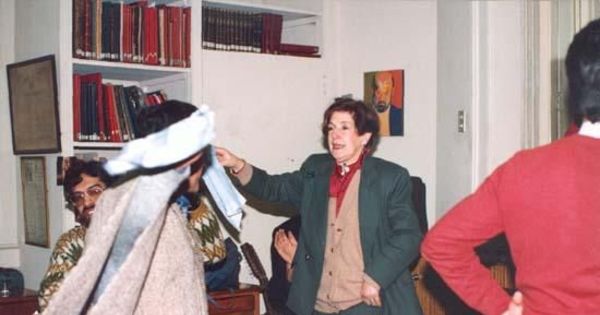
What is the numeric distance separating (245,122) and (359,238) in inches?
50.7

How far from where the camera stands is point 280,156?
4094 millimetres

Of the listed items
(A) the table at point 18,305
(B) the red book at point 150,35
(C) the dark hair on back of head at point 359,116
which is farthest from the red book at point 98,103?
(C) the dark hair on back of head at point 359,116

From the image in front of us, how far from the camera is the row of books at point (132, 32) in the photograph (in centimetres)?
350

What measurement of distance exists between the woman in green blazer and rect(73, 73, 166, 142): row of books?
35.9 inches

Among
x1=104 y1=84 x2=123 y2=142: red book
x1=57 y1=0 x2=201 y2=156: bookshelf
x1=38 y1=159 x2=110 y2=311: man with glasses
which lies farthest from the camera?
x1=104 y1=84 x2=123 y2=142: red book

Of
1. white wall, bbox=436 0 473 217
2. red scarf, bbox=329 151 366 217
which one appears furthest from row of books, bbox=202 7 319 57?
red scarf, bbox=329 151 366 217

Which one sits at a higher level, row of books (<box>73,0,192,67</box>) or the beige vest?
row of books (<box>73,0,192,67</box>)

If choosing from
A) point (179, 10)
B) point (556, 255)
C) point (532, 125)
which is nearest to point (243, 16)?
point (179, 10)

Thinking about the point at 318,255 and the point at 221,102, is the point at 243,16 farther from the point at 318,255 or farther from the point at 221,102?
the point at 318,255

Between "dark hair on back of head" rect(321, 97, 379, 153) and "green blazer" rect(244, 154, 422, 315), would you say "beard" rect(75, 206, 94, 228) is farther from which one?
"dark hair on back of head" rect(321, 97, 379, 153)

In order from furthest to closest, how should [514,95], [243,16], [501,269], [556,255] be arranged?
1. [243,16]
2. [514,95]
3. [501,269]
4. [556,255]

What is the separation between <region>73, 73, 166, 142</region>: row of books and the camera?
139 inches

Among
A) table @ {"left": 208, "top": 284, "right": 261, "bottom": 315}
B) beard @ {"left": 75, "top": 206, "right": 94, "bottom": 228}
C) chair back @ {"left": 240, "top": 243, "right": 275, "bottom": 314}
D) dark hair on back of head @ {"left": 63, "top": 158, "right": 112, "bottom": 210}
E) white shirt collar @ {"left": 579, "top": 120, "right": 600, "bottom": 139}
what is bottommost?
table @ {"left": 208, "top": 284, "right": 261, "bottom": 315}

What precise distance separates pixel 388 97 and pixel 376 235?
141 cm
